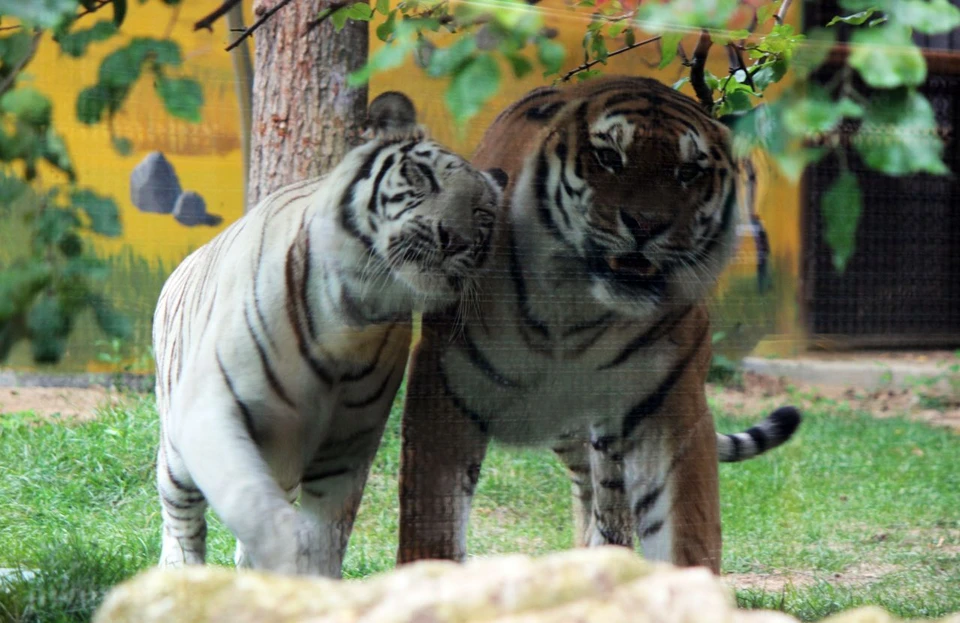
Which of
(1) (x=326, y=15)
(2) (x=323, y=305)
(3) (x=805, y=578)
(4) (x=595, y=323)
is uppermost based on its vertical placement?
(1) (x=326, y=15)

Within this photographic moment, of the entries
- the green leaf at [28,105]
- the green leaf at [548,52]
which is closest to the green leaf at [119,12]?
the green leaf at [28,105]

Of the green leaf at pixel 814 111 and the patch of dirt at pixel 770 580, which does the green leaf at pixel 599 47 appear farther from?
the patch of dirt at pixel 770 580

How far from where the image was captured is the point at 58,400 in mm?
3627

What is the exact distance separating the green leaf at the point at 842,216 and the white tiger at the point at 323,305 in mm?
1225

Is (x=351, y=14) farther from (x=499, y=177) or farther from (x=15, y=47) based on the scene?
(x=15, y=47)

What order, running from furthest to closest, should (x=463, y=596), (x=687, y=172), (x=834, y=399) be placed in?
(x=834, y=399) → (x=687, y=172) → (x=463, y=596)

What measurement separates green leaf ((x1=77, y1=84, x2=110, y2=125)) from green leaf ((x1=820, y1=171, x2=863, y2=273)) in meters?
2.31

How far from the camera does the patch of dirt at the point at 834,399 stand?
3582 millimetres

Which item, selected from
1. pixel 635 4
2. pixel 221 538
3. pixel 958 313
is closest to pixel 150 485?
pixel 221 538

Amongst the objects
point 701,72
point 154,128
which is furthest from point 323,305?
point 701,72

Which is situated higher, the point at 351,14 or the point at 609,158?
the point at 351,14

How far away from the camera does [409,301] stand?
2699 millimetres

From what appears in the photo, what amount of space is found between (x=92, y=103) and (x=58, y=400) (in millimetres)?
1545

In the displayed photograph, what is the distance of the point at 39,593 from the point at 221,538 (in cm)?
103
